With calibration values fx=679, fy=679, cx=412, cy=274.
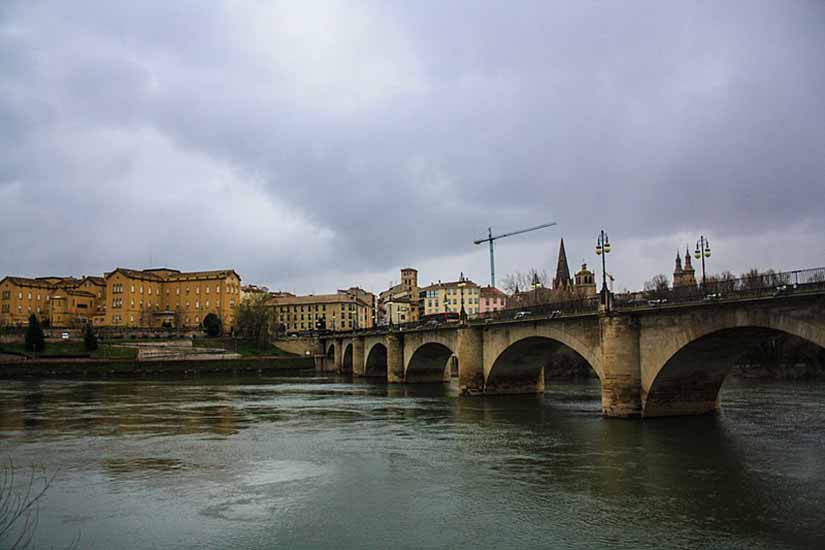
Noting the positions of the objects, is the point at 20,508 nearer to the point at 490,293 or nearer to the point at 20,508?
the point at 20,508

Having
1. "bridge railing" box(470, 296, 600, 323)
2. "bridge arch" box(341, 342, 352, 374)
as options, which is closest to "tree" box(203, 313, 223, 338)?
"bridge arch" box(341, 342, 352, 374)

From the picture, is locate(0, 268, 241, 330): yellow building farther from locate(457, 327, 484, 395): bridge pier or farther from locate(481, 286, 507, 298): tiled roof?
locate(457, 327, 484, 395): bridge pier

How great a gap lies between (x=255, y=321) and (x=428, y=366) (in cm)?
5526

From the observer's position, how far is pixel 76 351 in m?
97.6

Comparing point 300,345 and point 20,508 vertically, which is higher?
point 300,345

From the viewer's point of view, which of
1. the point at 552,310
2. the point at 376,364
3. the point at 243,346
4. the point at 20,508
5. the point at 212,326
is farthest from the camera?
the point at 212,326

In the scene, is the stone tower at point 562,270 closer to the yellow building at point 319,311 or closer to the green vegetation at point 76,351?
the yellow building at point 319,311

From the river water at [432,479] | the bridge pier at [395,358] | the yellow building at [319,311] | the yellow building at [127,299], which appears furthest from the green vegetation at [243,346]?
the river water at [432,479]

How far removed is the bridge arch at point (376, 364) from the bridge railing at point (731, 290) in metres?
48.4

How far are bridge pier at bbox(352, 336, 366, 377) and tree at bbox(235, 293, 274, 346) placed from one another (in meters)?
34.7

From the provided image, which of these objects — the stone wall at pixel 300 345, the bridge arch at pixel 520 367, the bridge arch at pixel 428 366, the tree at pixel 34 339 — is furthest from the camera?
the stone wall at pixel 300 345

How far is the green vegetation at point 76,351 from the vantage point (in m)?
94.2

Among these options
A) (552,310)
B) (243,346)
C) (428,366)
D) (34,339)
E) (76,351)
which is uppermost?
(552,310)

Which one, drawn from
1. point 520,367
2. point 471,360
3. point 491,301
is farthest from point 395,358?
point 491,301
